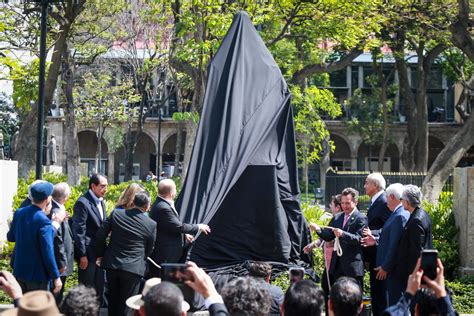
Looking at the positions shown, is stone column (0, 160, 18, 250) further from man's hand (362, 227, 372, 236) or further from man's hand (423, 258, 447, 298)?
man's hand (423, 258, 447, 298)

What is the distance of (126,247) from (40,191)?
1183 mm

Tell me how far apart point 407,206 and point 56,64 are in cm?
1361

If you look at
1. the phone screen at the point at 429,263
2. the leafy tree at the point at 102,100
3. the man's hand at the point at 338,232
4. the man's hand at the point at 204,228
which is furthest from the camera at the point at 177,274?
the leafy tree at the point at 102,100

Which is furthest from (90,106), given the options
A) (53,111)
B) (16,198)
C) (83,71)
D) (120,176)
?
(16,198)

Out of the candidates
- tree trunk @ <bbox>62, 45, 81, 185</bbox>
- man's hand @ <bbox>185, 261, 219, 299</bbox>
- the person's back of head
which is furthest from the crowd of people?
tree trunk @ <bbox>62, 45, 81, 185</bbox>

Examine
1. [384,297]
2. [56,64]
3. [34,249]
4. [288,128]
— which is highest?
[56,64]

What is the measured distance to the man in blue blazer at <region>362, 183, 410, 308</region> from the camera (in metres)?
8.40

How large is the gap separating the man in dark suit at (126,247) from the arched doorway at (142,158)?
52460 mm

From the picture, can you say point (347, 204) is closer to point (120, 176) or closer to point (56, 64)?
point (56, 64)

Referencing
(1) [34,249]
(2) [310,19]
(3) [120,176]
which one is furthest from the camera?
(3) [120,176]

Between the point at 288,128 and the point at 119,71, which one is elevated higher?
the point at 119,71

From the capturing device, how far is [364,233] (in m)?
8.98

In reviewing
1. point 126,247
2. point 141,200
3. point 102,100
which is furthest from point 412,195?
point 102,100

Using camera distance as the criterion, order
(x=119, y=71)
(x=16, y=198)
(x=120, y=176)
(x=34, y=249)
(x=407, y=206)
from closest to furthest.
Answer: (x=34, y=249), (x=407, y=206), (x=16, y=198), (x=119, y=71), (x=120, y=176)
